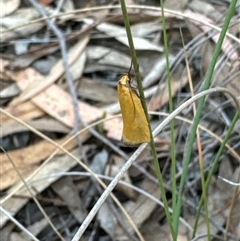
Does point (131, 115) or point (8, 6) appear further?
point (8, 6)

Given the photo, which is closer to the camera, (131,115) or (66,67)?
(131,115)

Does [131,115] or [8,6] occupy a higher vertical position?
[8,6]

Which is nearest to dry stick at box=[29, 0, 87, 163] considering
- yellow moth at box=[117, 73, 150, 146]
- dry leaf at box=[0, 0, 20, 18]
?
dry leaf at box=[0, 0, 20, 18]

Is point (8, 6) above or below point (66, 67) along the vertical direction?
above

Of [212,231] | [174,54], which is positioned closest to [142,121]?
[212,231]

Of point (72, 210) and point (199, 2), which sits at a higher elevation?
point (199, 2)

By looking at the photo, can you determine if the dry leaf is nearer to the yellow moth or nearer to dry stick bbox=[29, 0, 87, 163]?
dry stick bbox=[29, 0, 87, 163]

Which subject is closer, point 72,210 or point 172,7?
point 72,210

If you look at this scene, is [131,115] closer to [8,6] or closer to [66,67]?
[66,67]

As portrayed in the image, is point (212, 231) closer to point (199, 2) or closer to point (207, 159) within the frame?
point (207, 159)

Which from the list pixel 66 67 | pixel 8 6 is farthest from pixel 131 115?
pixel 8 6

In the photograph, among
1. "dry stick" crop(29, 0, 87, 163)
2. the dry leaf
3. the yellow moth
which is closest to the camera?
the yellow moth
